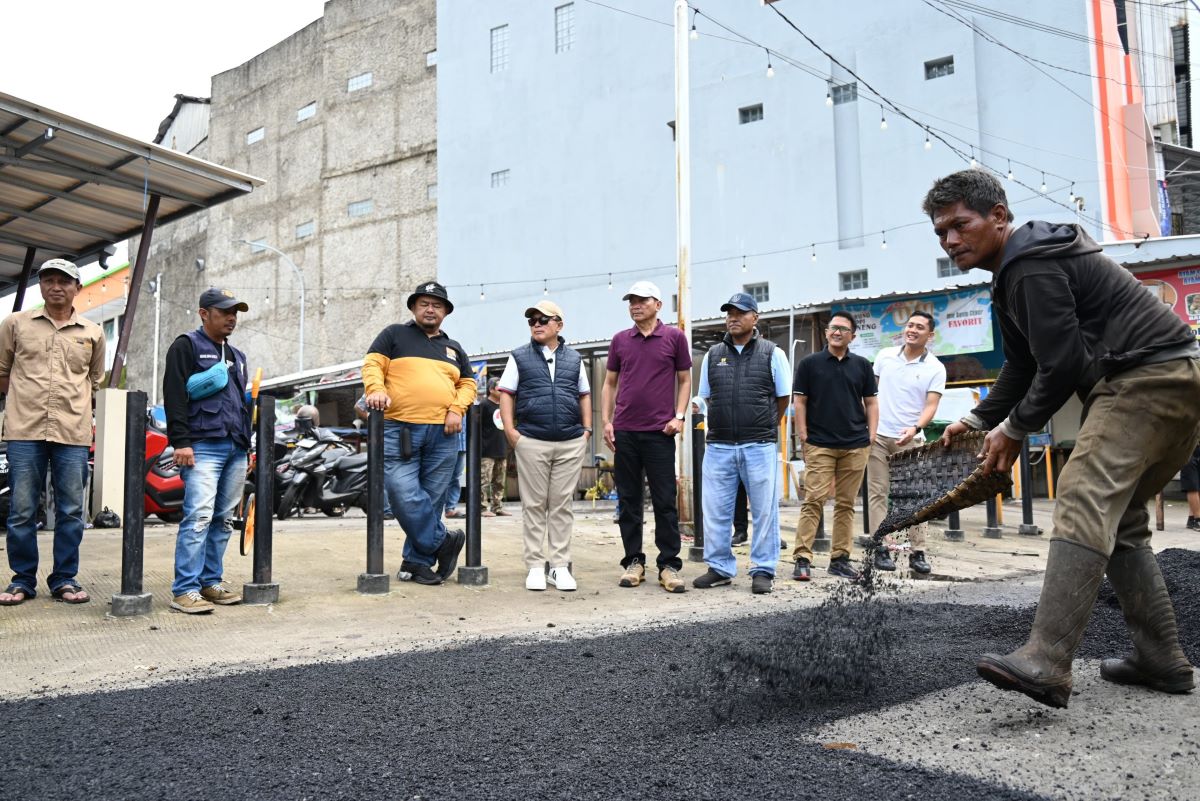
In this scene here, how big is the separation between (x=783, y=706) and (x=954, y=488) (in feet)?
3.32

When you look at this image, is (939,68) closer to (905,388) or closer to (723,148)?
(723,148)

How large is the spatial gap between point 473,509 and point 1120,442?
169 inches

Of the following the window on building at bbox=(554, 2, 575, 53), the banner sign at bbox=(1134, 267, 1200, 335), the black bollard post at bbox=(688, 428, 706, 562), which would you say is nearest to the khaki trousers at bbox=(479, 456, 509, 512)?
the black bollard post at bbox=(688, 428, 706, 562)

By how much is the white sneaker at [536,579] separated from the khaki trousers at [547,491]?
38 millimetres

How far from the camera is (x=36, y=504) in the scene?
5.16m

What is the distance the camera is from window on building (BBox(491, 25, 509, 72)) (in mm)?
30938

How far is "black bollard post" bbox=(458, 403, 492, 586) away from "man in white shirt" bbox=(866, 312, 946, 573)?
304 cm

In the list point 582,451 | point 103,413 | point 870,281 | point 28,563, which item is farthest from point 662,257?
point 28,563

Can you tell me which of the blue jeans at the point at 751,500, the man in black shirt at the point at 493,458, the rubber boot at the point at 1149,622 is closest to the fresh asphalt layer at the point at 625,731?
the rubber boot at the point at 1149,622

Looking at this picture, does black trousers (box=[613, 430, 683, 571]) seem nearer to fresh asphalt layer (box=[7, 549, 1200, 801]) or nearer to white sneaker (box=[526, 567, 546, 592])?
white sneaker (box=[526, 567, 546, 592])

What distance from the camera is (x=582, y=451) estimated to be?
6438 millimetres

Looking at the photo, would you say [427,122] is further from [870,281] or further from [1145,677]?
[1145,677]

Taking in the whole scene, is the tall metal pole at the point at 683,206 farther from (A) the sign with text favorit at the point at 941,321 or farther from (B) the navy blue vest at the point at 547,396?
(A) the sign with text favorit at the point at 941,321

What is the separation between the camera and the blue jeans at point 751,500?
20.6 ft
